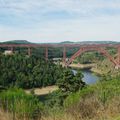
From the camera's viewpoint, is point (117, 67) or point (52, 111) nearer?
point (52, 111)

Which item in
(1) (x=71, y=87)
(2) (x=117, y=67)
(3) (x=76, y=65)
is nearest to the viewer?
(1) (x=71, y=87)

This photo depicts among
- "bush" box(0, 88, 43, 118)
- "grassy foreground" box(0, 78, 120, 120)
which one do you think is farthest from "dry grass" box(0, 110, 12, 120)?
"bush" box(0, 88, 43, 118)

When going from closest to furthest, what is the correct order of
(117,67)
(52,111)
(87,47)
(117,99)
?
1. (52,111)
2. (117,99)
3. (87,47)
4. (117,67)

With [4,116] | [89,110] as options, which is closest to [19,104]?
[4,116]

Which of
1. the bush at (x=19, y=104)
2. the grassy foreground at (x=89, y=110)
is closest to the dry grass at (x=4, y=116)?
the grassy foreground at (x=89, y=110)

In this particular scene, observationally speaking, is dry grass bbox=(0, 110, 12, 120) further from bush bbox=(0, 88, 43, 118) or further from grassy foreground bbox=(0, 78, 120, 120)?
bush bbox=(0, 88, 43, 118)

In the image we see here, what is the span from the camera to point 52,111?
4250 mm

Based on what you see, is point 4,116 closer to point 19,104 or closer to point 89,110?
point 19,104

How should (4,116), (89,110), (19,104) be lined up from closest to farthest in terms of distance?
(4,116) → (19,104) → (89,110)

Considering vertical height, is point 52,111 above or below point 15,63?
above

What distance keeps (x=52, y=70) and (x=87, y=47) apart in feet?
45.1

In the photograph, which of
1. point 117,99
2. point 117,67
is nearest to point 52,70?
point 117,67

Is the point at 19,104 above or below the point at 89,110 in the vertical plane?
above

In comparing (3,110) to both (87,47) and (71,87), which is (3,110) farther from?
(87,47)
